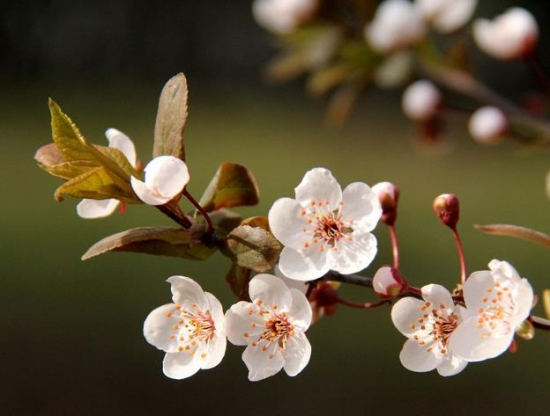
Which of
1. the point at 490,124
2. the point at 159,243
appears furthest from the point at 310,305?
the point at 490,124

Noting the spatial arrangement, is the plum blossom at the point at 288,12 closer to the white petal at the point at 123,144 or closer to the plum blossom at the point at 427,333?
the white petal at the point at 123,144

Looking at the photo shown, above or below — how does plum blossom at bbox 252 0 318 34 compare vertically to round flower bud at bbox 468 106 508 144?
above

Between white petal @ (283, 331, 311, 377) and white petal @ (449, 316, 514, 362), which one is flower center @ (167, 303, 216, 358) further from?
white petal @ (449, 316, 514, 362)

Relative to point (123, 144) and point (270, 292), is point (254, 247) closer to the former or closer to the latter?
point (270, 292)

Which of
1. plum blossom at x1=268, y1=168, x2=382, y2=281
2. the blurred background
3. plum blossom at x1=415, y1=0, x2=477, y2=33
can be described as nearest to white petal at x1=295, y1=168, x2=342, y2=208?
plum blossom at x1=268, y1=168, x2=382, y2=281

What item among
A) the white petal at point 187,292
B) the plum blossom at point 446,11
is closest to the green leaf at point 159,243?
the white petal at point 187,292

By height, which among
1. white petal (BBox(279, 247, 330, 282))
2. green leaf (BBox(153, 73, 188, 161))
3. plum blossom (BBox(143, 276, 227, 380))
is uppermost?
green leaf (BBox(153, 73, 188, 161))

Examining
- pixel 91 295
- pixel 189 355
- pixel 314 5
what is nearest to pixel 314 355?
pixel 91 295
